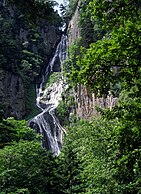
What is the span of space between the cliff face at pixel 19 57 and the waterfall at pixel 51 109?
2.25m

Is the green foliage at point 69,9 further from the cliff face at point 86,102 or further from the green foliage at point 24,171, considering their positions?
the green foliage at point 24,171

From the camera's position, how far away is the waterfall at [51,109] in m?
35.5

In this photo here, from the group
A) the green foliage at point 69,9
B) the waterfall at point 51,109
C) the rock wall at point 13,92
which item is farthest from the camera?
the green foliage at point 69,9

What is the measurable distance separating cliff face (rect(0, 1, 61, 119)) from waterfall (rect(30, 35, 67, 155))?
7.38 feet

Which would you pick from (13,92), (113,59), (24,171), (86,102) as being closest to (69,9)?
(13,92)

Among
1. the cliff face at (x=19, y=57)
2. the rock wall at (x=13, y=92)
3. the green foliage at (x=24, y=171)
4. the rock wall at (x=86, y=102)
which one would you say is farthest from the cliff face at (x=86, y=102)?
the green foliage at (x=24, y=171)

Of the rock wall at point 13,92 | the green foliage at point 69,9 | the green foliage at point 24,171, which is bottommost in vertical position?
the green foliage at point 24,171

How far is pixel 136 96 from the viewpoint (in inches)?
285

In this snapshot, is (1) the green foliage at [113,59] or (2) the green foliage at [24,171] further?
(2) the green foliage at [24,171]

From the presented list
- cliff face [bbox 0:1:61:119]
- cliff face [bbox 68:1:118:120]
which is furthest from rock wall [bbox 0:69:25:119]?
cliff face [bbox 68:1:118:120]

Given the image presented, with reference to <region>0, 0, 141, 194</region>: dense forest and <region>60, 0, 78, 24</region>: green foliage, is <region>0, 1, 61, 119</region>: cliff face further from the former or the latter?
<region>0, 0, 141, 194</region>: dense forest

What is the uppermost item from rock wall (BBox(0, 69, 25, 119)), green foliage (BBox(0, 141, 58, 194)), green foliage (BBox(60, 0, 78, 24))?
green foliage (BBox(60, 0, 78, 24))

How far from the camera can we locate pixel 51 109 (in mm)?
40469

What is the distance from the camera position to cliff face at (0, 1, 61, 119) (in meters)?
42.9
